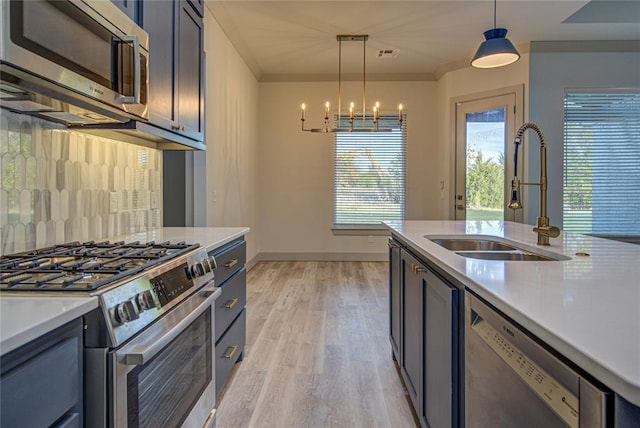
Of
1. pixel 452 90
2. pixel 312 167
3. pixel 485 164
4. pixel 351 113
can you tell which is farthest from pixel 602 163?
pixel 312 167

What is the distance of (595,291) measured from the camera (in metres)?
0.93

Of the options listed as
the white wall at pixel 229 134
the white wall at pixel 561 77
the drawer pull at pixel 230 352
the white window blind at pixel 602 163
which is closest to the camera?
the drawer pull at pixel 230 352

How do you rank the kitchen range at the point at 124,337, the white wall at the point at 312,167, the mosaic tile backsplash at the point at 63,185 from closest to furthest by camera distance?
the kitchen range at the point at 124,337, the mosaic tile backsplash at the point at 63,185, the white wall at the point at 312,167

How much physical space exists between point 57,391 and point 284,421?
53.2 inches

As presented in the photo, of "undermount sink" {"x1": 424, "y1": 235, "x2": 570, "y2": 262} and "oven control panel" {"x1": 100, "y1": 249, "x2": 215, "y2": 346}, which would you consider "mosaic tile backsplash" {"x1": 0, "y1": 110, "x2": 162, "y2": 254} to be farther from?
"undermount sink" {"x1": 424, "y1": 235, "x2": 570, "y2": 262}

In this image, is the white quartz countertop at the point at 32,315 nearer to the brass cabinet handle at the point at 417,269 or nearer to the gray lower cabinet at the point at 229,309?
the gray lower cabinet at the point at 229,309

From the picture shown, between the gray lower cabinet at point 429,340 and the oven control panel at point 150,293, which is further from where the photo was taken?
the gray lower cabinet at point 429,340

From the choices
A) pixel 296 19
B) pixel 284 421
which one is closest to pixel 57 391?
pixel 284 421

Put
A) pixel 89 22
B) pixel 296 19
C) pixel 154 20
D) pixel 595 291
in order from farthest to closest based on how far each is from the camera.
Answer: pixel 296 19 → pixel 154 20 → pixel 89 22 → pixel 595 291

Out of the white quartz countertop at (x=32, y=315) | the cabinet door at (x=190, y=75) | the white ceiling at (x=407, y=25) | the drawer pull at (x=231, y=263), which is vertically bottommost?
the drawer pull at (x=231, y=263)

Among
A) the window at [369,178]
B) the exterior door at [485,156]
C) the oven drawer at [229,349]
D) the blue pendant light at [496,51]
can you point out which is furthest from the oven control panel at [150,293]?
the window at [369,178]

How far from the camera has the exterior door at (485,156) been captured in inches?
194

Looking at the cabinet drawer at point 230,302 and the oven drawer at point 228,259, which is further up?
the oven drawer at point 228,259

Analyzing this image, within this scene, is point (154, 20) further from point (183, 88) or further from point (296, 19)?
point (296, 19)
